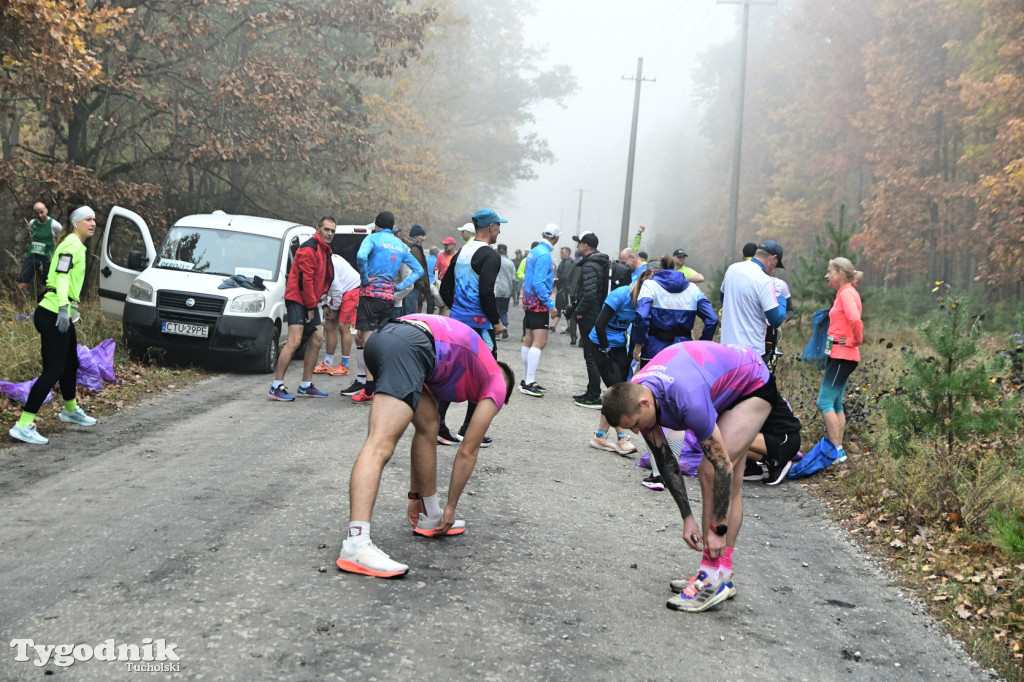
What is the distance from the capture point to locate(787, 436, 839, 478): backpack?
8633mm

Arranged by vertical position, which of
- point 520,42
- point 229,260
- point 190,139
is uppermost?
point 520,42

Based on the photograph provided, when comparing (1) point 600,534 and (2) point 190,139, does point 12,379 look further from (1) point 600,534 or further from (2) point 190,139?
(2) point 190,139

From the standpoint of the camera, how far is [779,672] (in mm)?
4324

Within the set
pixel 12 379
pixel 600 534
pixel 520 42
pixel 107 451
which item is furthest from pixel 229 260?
pixel 520 42

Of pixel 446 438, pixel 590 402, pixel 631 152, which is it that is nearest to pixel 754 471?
pixel 446 438

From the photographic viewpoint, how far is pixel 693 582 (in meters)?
5.00

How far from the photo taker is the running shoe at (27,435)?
8.03 m

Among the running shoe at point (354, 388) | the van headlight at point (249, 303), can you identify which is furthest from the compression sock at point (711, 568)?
the van headlight at point (249, 303)

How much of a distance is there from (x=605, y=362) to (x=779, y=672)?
5.80m

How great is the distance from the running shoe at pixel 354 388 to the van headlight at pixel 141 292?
10.4 ft


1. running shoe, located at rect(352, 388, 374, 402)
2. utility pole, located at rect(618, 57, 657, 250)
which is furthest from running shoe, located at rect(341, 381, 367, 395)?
utility pole, located at rect(618, 57, 657, 250)

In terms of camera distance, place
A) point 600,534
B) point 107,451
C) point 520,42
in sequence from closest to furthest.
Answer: point 600,534 → point 107,451 → point 520,42

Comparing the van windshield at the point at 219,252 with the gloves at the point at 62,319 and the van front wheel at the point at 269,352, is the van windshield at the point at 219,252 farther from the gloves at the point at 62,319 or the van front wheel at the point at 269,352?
the gloves at the point at 62,319

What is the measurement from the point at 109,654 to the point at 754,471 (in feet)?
20.4
